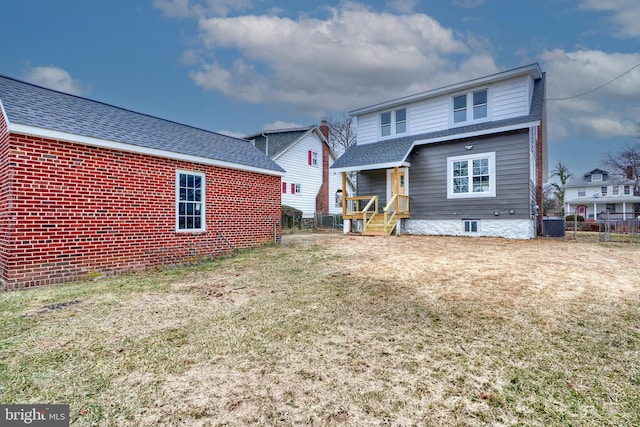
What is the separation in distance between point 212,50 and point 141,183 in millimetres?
13240

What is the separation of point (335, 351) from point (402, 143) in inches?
515

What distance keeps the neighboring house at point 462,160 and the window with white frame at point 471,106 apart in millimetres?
39

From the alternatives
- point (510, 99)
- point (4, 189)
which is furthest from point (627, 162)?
point (4, 189)

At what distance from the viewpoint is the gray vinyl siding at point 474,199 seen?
37.2 ft

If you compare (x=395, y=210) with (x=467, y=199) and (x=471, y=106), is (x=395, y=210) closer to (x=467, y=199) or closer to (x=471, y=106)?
(x=467, y=199)

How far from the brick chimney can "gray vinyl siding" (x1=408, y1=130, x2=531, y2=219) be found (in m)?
11.2

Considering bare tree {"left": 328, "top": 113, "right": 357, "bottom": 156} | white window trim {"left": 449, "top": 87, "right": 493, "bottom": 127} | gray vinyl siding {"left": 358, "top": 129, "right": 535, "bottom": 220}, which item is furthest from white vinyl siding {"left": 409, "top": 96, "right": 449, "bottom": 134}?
bare tree {"left": 328, "top": 113, "right": 357, "bottom": 156}

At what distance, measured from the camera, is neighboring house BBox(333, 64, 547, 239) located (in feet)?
37.8

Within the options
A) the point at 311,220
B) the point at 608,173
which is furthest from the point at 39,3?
the point at 608,173

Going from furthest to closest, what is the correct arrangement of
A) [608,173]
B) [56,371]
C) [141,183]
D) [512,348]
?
[608,173] < [141,183] < [512,348] < [56,371]

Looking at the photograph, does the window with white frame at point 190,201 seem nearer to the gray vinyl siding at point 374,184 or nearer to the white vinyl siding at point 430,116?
the gray vinyl siding at point 374,184

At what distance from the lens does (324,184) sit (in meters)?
25.2

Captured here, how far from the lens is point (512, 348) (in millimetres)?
2820

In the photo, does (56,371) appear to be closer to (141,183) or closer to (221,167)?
(141,183)
